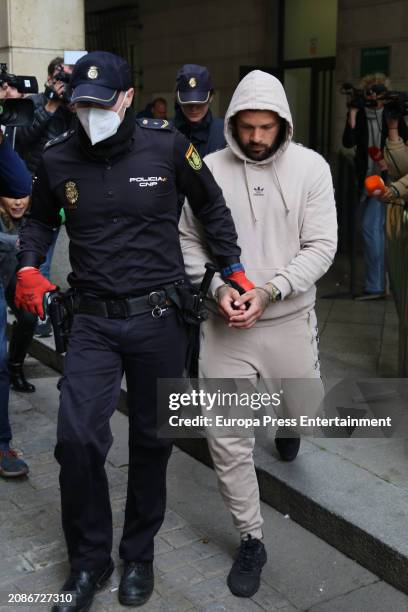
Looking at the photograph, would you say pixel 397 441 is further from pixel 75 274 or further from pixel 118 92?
pixel 118 92

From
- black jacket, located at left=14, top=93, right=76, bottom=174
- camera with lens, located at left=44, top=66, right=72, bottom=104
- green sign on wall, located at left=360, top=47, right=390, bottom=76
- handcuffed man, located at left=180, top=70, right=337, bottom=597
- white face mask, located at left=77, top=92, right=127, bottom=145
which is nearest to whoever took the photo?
white face mask, located at left=77, top=92, right=127, bottom=145

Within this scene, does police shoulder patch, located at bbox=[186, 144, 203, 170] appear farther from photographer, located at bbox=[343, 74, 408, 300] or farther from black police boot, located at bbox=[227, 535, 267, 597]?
photographer, located at bbox=[343, 74, 408, 300]

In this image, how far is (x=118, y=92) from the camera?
10.5 ft

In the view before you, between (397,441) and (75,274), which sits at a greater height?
(75,274)

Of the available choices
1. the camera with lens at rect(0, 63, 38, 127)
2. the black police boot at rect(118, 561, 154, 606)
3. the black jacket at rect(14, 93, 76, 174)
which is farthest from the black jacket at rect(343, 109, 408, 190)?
the black police boot at rect(118, 561, 154, 606)

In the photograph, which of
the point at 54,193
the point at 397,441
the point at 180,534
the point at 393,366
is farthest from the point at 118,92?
the point at 393,366

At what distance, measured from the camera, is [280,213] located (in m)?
3.50

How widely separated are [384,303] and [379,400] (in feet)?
9.76

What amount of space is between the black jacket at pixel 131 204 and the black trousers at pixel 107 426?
0.17 metres

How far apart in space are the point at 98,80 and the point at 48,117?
11.0 feet

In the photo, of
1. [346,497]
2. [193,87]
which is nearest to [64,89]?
[193,87]

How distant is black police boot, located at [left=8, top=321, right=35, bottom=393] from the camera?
224 inches

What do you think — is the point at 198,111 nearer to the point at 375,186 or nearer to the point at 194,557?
the point at 375,186

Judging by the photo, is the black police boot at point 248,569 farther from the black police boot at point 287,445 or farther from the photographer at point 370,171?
the photographer at point 370,171
